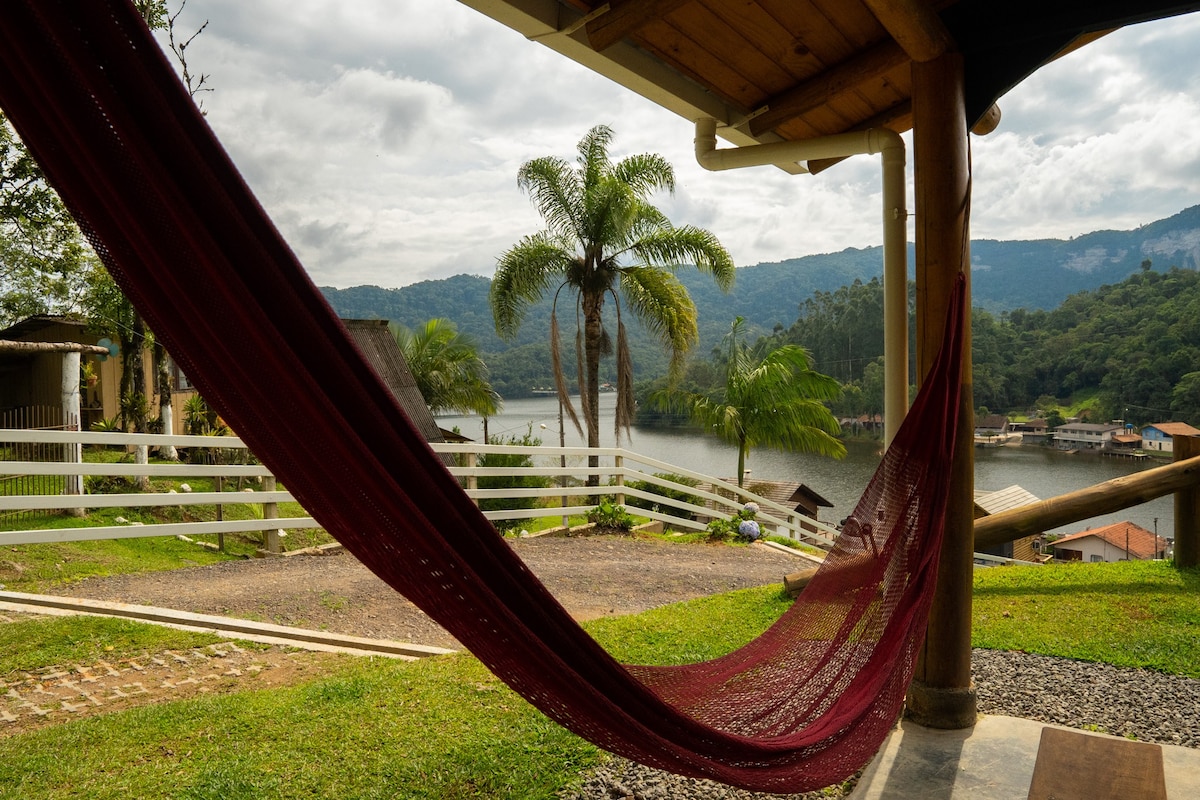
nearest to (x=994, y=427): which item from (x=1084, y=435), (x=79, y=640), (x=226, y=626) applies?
(x=1084, y=435)

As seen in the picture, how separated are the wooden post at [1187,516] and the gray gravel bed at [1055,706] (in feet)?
4.71

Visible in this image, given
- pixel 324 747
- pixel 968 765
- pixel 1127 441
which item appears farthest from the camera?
pixel 1127 441

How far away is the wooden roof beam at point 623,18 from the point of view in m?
1.86

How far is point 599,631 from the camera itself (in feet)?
10.9

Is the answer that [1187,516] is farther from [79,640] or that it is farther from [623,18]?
[79,640]

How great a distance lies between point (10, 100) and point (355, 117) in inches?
4819

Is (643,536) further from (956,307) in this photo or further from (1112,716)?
(956,307)

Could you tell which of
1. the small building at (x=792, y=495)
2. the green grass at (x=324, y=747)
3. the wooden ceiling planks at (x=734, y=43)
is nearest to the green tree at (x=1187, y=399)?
the small building at (x=792, y=495)

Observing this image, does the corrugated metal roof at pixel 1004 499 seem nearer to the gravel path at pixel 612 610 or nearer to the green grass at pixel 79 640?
the gravel path at pixel 612 610

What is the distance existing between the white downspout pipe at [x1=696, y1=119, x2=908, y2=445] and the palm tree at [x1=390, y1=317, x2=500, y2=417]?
16.2 meters

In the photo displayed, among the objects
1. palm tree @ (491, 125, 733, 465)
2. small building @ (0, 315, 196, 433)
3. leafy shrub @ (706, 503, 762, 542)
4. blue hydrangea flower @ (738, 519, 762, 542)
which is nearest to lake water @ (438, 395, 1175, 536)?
small building @ (0, 315, 196, 433)

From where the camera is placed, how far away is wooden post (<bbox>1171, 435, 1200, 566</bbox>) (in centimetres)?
386

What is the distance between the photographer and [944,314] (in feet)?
6.54

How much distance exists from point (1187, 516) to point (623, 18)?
12.3 feet
